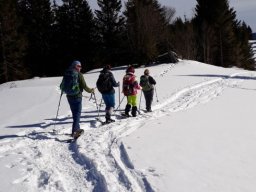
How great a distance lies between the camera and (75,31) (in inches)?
1903

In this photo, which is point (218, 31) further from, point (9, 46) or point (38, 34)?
point (9, 46)

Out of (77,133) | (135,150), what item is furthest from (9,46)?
(135,150)

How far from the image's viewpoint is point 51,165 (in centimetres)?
724

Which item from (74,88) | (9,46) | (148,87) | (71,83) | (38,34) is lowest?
(148,87)

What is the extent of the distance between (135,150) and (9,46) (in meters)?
32.3

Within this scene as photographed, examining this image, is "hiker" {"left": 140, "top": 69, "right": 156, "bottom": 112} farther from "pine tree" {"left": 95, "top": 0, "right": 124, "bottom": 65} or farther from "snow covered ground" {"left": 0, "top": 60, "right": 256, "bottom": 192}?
"pine tree" {"left": 95, "top": 0, "right": 124, "bottom": 65}

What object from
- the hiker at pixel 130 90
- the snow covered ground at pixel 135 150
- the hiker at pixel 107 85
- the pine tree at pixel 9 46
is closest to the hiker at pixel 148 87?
the snow covered ground at pixel 135 150

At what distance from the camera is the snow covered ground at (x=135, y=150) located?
6066mm

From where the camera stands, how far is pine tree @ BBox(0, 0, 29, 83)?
3665 centimetres

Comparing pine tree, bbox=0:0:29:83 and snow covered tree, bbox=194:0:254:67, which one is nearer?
pine tree, bbox=0:0:29:83

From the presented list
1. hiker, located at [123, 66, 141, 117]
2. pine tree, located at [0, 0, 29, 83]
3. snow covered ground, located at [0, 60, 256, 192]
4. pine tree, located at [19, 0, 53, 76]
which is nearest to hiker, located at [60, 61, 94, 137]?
snow covered ground, located at [0, 60, 256, 192]

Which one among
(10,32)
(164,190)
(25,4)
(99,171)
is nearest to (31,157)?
(99,171)

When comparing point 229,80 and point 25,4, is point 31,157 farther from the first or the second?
point 25,4

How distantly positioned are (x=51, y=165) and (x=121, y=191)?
202cm
